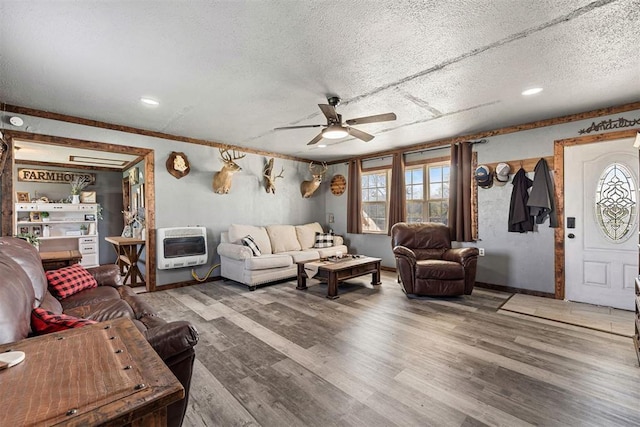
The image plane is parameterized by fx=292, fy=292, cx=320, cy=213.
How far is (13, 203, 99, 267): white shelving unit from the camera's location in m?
6.15

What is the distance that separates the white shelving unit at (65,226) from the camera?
6152 millimetres

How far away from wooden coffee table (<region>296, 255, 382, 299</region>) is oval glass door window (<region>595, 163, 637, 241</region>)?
9.76 feet

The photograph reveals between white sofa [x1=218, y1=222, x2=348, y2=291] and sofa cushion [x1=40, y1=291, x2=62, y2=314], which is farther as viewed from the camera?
white sofa [x1=218, y1=222, x2=348, y2=291]

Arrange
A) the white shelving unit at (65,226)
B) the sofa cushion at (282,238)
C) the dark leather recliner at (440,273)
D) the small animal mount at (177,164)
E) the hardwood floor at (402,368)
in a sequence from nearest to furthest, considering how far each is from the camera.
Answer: the hardwood floor at (402,368)
the dark leather recliner at (440,273)
the small animal mount at (177,164)
the sofa cushion at (282,238)
the white shelving unit at (65,226)

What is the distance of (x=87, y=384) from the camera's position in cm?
73

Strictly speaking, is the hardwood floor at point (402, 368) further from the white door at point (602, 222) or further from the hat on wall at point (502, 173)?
the hat on wall at point (502, 173)

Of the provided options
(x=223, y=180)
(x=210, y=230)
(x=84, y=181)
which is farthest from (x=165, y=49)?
(x=84, y=181)

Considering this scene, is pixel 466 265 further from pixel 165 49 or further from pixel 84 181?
pixel 84 181

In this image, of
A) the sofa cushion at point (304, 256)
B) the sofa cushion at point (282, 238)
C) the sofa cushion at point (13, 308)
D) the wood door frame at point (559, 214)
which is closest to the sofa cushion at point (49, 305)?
the sofa cushion at point (13, 308)

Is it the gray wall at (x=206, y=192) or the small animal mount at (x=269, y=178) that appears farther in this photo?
the small animal mount at (x=269, y=178)

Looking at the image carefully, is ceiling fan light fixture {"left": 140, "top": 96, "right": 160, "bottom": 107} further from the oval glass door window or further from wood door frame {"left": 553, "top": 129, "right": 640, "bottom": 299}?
the oval glass door window

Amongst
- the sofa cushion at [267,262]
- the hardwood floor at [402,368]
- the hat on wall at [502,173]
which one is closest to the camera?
the hardwood floor at [402,368]

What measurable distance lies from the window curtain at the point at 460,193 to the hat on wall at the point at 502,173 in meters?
0.42

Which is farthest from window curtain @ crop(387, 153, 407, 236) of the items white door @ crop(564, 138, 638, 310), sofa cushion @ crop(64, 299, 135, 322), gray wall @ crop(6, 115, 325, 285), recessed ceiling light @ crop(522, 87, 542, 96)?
sofa cushion @ crop(64, 299, 135, 322)
